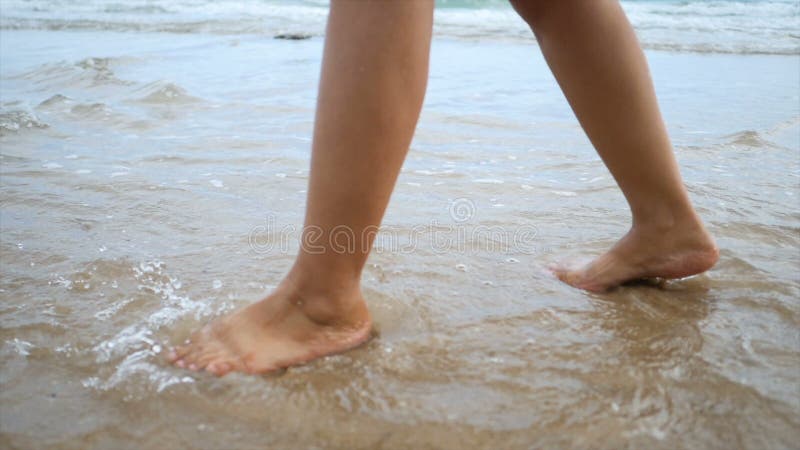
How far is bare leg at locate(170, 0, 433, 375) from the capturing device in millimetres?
935

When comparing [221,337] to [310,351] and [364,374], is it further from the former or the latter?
[364,374]

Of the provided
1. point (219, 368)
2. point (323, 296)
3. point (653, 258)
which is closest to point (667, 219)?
point (653, 258)

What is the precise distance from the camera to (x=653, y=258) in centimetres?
136

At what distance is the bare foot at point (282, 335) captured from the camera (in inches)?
43.3

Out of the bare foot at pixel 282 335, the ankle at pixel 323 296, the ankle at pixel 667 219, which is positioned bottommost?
the bare foot at pixel 282 335

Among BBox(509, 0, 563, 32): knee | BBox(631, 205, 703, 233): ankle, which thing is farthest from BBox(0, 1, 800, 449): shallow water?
BBox(509, 0, 563, 32): knee

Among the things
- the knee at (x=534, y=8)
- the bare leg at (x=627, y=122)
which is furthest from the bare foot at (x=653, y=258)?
the knee at (x=534, y=8)

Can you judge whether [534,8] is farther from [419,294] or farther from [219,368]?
[219,368]

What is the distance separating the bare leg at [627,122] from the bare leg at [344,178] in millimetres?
401

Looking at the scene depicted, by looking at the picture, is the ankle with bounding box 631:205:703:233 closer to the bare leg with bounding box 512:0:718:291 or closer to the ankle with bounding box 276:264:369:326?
the bare leg with bounding box 512:0:718:291

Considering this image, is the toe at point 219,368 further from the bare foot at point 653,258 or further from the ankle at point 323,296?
the bare foot at point 653,258

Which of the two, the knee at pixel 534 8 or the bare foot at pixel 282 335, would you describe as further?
the knee at pixel 534 8

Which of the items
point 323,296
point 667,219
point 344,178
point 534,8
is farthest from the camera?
point 667,219

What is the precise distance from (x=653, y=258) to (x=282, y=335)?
0.78 meters
